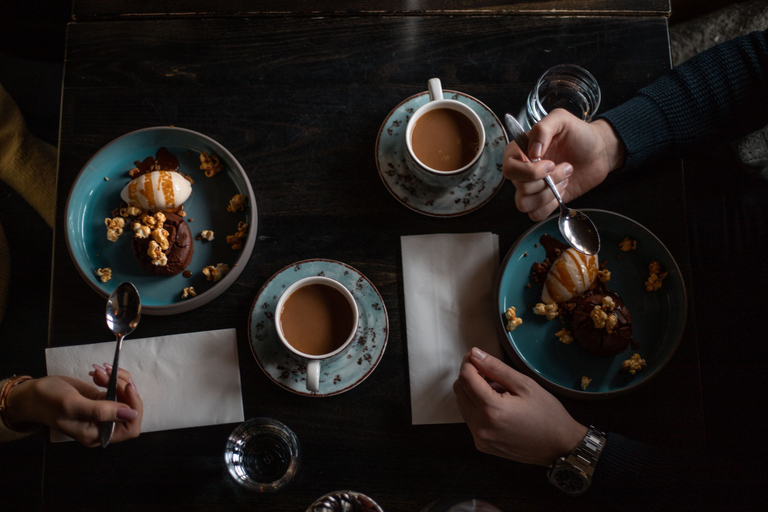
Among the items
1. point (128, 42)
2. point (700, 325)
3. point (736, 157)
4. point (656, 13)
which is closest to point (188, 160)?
point (128, 42)

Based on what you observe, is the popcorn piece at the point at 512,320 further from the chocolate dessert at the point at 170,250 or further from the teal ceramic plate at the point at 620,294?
the chocolate dessert at the point at 170,250

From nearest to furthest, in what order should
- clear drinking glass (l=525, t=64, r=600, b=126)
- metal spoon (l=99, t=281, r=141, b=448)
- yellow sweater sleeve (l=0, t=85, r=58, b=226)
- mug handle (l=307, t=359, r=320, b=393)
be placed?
mug handle (l=307, t=359, r=320, b=393) < metal spoon (l=99, t=281, r=141, b=448) < clear drinking glass (l=525, t=64, r=600, b=126) < yellow sweater sleeve (l=0, t=85, r=58, b=226)

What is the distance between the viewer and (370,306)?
1149 mm

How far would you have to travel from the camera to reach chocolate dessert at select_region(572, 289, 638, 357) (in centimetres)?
110

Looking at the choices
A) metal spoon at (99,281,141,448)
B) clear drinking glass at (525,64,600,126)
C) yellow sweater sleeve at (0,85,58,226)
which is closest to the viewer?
metal spoon at (99,281,141,448)

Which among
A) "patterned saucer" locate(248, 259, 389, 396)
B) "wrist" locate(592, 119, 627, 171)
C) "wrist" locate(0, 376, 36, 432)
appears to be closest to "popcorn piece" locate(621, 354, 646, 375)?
"wrist" locate(592, 119, 627, 171)

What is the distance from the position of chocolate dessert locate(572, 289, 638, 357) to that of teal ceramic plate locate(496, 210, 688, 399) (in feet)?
0.14

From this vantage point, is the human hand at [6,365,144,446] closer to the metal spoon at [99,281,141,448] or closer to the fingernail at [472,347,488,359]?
the metal spoon at [99,281,141,448]

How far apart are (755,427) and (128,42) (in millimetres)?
1870

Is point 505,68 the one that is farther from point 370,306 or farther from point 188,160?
point 188,160

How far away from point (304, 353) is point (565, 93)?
927mm

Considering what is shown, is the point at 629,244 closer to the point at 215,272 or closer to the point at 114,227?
the point at 215,272

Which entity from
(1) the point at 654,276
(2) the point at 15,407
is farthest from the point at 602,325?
(2) the point at 15,407

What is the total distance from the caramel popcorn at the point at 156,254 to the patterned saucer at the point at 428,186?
537 mm
